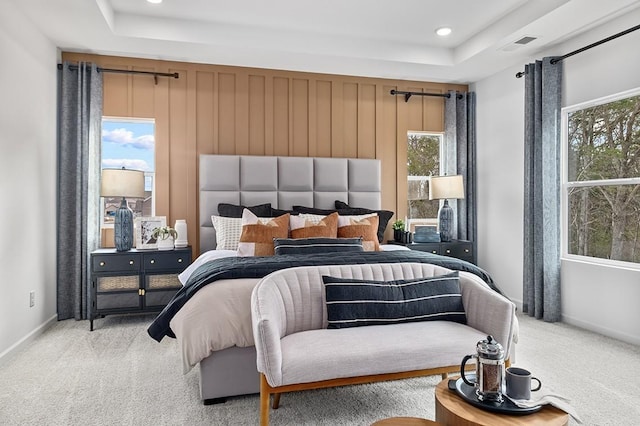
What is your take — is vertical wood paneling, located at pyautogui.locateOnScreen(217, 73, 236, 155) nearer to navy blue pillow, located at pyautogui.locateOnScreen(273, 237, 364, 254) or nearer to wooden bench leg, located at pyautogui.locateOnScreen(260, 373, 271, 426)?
navy blue pillow, located at pyautogui.locateOnScreen(273, 237, 364, 254)

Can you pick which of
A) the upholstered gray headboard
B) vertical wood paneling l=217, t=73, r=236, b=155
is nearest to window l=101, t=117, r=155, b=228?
the upholstered gray headboard

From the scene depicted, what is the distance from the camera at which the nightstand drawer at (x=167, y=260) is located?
161 inches

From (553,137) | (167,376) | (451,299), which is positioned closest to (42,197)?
(167,376)

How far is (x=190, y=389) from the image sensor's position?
2.66 meters

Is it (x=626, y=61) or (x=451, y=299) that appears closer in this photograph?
(x=451, y=299)

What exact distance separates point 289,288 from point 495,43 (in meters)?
3.20

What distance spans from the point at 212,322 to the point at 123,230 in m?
2.21

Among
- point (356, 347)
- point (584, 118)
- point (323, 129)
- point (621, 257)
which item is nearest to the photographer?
point (356, 347)

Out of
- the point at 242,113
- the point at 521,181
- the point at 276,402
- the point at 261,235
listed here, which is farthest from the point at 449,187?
the point at 276,402

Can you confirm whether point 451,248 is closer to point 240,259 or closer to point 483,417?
point 240,259

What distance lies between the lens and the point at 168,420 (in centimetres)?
227

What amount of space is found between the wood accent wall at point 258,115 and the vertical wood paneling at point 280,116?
1cm

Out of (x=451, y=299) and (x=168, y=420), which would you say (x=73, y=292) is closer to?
(x=168, y=420)

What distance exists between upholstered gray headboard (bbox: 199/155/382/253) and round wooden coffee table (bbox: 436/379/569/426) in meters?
3.34
